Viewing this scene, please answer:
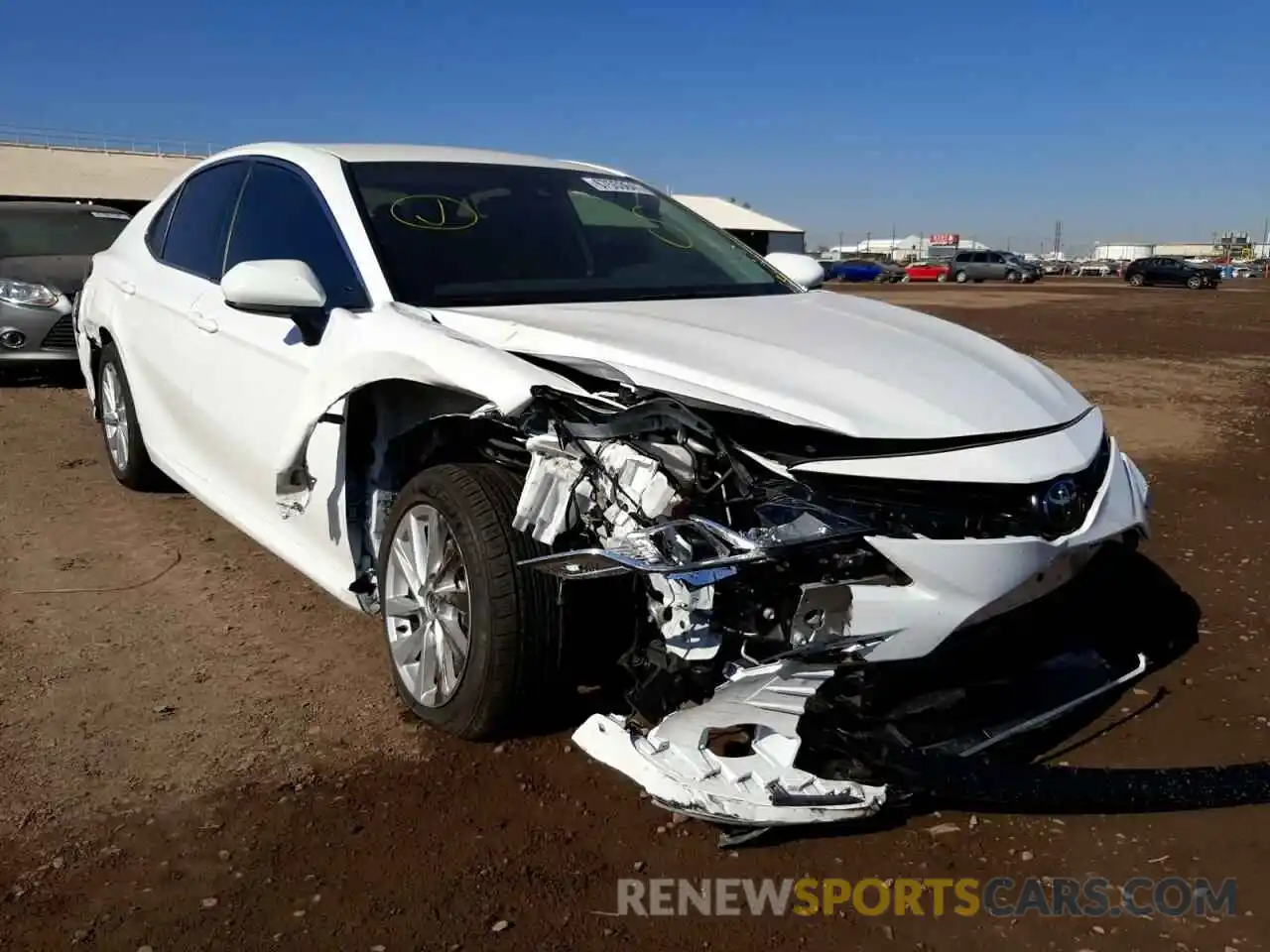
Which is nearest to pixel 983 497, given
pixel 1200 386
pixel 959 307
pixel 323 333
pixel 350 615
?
pixel 323 333

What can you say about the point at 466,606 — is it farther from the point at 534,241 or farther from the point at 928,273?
the point at 928,273

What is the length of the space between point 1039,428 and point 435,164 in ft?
7.66

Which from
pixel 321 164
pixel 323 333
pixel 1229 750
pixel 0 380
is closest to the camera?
pixel 1229 750

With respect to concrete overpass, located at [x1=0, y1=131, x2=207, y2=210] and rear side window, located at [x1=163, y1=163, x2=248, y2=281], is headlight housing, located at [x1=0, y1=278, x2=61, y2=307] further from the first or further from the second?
concrete overpass, located at [x1=0, y1=131, x2=207, y2=210]

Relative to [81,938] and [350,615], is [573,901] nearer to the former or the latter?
[81,938]

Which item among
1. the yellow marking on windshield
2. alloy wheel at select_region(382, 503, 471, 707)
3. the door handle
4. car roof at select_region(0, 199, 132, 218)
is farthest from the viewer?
car roof at select_region(0, 199, 132, 218)

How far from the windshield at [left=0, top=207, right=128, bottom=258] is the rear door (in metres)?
5.43

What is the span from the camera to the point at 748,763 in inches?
91.1

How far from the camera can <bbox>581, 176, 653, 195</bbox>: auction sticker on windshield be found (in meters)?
4.27

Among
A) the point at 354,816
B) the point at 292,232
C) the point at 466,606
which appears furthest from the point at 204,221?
the point at 354,816

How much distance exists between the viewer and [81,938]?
224 cm

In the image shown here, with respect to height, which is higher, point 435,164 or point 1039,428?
point 435,164

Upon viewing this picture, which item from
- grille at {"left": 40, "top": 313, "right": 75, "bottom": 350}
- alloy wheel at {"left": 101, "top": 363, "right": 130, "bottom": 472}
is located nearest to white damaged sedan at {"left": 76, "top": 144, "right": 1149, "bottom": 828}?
alloy wheel at {"left": 101, "top": 363, "right": 130, "bottom": 472}

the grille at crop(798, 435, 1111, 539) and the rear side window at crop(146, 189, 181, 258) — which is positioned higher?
the rear side window at crop(146, 189, 181, 258)
